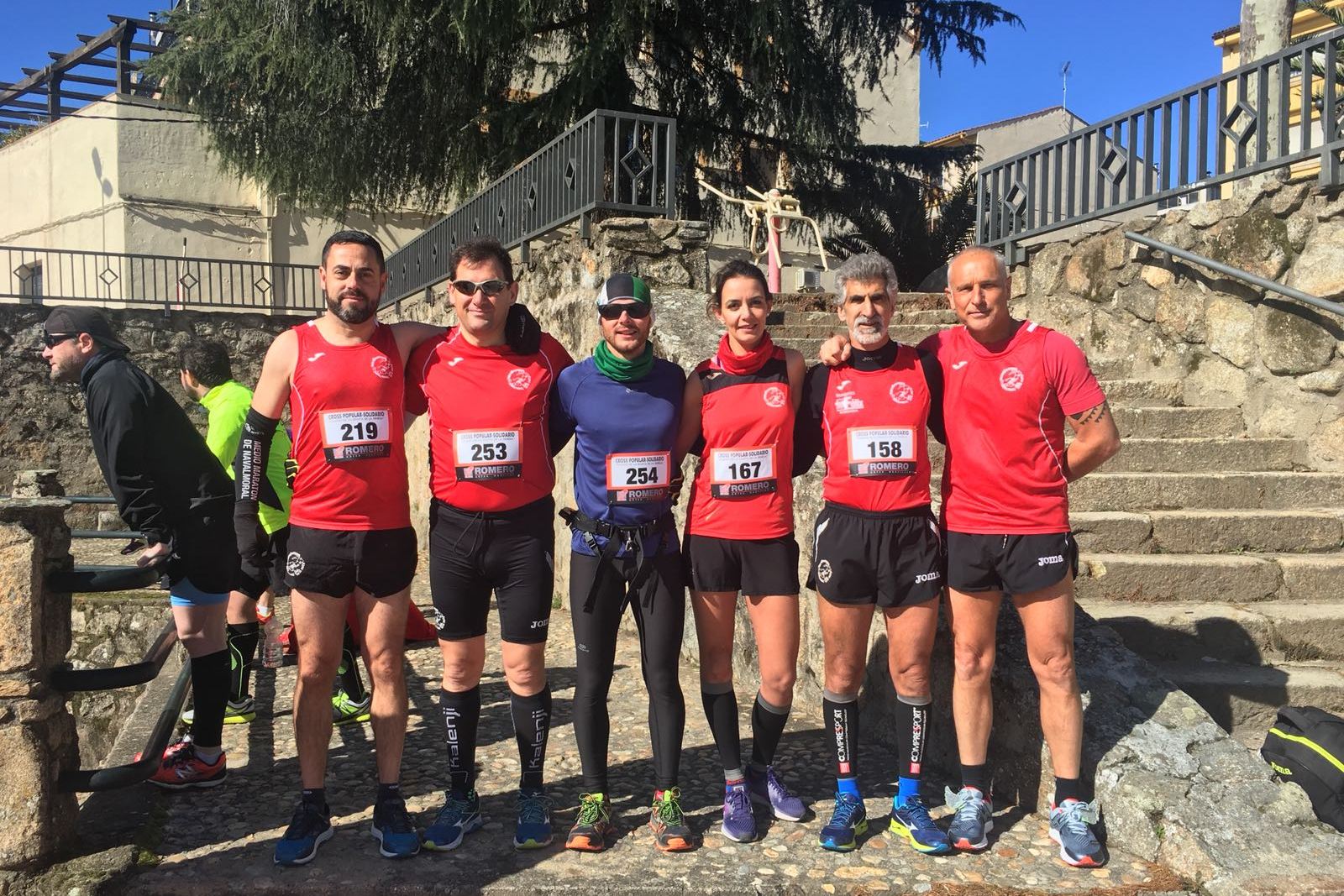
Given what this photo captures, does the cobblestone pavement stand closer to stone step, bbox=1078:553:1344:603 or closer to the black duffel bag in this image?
the black duffel bag

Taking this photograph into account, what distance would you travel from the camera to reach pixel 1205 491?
529 cm

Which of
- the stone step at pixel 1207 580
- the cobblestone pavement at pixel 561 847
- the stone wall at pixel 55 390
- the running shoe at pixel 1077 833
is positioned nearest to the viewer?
the cobblestone pavement at pixel 561 847

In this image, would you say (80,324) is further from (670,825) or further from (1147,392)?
(1147,392)

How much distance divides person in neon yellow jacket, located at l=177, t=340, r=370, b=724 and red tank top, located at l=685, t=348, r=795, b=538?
2253 millimetres

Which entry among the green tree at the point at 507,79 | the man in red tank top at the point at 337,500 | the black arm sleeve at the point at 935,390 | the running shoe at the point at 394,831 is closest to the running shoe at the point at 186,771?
the man in red tank top at the point at 337,500

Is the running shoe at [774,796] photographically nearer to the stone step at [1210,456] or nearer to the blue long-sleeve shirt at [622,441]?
the blue long-sleeve shirt at [622,441]

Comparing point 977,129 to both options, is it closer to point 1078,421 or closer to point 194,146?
point 194,146

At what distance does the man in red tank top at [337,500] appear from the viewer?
10.6 feet

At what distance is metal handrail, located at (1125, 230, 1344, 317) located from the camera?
5.27 meters

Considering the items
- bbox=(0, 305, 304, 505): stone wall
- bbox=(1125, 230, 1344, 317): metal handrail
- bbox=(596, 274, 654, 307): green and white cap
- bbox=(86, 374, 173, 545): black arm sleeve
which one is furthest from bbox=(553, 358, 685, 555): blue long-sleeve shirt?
bbox=(0, 305, 304, 505): stone wall

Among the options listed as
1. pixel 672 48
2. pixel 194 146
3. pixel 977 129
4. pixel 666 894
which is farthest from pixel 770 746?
pixel 977 129

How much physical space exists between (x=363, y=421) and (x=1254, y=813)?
3062 mm

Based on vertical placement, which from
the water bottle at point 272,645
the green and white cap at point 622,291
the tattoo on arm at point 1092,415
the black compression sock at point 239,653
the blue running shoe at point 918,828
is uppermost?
the green and white cap at point 622,291

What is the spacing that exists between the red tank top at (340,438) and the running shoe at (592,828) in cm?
112
